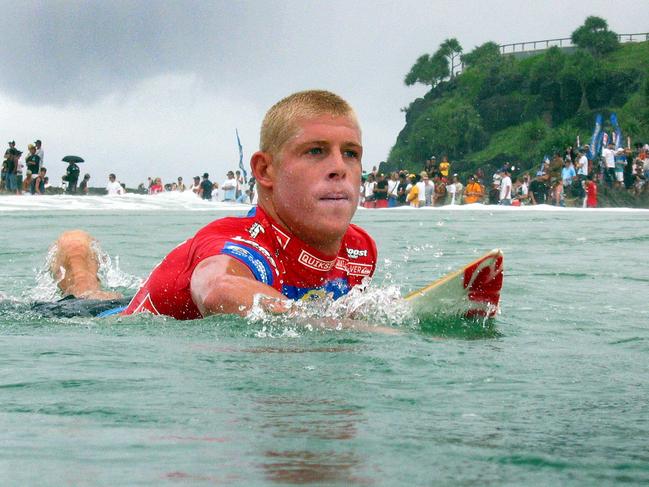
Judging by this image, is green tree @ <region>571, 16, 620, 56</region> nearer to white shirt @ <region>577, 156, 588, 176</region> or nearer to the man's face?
white shirt @ <region>577, 156, 588, 176</region>

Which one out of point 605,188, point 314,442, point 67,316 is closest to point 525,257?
Result: point 67,316

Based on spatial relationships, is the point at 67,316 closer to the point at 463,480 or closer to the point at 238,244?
the point at 238,244

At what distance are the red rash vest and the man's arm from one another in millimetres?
65

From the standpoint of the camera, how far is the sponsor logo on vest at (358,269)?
4.83m

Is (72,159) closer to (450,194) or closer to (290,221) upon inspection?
(450,194)

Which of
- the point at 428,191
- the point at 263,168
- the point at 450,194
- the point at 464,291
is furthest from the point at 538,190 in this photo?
the point at 263,168

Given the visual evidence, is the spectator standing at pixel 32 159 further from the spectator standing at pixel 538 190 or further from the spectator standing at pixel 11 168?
the spectator standing at pixel 538 190

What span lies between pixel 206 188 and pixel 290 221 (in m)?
33.2

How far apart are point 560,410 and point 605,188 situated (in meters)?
29.9

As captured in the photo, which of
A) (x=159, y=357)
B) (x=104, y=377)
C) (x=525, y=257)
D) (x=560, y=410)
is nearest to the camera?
(x=560, y=410)

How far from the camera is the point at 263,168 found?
4.61 meters

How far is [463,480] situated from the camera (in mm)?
1952

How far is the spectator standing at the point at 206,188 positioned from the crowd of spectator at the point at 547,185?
564 centimetres

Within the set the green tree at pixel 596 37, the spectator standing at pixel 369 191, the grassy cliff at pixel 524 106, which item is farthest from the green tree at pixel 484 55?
the spectator standing at pixel 369 191
